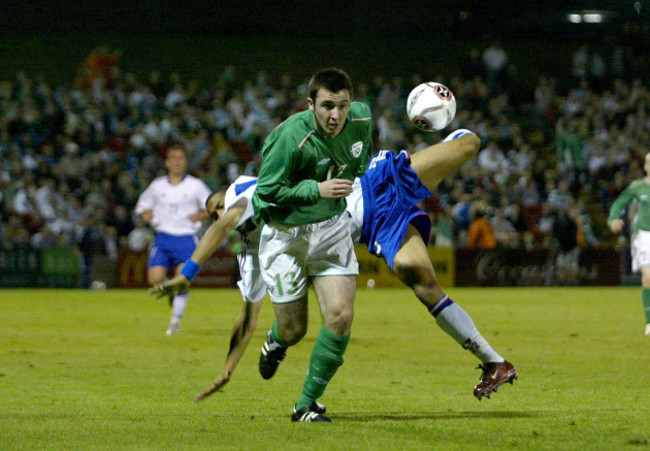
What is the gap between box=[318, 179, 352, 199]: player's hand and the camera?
19.9 feet

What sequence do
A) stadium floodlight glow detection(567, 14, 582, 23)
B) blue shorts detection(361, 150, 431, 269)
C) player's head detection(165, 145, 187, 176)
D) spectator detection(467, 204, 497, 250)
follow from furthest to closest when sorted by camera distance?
1. stadium floodlight glow detection(567, 14, 582, 23)
2. spectator detection(467, 204, 497, 250)
3. player's head detection(165, 145, 187, 176)
4. blue shorts detection(361, 150, 431, 269)

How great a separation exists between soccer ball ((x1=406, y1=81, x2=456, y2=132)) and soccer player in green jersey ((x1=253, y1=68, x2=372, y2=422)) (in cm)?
122

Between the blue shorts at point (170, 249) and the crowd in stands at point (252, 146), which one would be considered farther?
the crowd in stands at point (252, 146)

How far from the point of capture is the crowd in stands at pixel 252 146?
75.3ft

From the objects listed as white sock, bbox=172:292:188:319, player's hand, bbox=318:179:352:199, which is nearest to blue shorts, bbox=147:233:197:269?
white sock, bbox=172:292:188:319

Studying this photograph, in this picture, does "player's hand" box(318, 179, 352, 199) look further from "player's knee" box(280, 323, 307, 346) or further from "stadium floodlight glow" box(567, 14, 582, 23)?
"stadium floodlight glow" box(567, 14, 582, 23)

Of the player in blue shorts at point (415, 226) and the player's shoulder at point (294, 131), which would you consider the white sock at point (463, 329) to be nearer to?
the player in blue shorts at point (415, 226)

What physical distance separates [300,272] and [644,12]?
30161 millimetres

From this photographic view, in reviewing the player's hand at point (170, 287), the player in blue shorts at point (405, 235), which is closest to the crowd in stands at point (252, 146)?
the player in blue shorts at point (405, 235)

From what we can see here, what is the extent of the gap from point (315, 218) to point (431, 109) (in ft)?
5.66

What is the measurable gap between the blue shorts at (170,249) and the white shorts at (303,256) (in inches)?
300

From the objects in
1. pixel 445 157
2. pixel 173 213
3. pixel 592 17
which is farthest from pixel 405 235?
pixel 592 17

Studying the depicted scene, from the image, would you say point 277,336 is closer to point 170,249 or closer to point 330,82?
point 330,82

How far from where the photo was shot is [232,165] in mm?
24562
